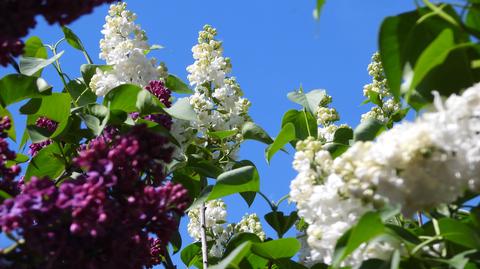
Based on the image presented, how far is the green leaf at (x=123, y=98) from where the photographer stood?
2494mm

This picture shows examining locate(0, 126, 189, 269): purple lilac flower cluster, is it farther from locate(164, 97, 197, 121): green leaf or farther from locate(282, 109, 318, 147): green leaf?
locate(282, 109, 318, 147): green leaf

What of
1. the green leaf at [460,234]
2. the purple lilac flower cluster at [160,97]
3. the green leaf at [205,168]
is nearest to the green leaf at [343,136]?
the green leaf at [205,168]

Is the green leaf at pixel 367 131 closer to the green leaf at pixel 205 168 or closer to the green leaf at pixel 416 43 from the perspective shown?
the green leaf at pixel 416 43

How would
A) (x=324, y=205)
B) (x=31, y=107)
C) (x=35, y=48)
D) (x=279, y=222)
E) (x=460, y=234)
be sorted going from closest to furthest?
1. (x=460, y=234)
2. (x=324, y=205)
3. (x=31, y=107)
4. (x=279, y=222)
5. (x=35, y=48)

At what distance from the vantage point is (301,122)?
2834 mm

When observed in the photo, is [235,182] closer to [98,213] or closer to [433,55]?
[98,213]

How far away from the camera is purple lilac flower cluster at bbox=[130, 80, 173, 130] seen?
253cm

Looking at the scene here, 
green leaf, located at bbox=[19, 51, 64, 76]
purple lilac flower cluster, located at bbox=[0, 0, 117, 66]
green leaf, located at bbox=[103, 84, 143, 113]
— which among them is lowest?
purple lilac flower cluster, located at bbox=[0, 0, 117, 66]

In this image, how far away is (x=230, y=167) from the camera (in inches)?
128

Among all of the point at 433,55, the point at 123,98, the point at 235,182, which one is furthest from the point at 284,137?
the point at 433,55

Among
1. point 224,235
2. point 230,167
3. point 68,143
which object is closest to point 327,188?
point 68,143

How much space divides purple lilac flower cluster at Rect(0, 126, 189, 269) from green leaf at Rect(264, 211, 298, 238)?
2.84ft

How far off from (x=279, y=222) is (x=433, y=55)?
4.12ft

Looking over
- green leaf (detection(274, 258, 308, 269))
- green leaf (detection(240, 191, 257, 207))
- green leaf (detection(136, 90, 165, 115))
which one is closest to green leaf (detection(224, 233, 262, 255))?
green leaf (detection(274, 258, 308, 269))
